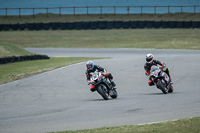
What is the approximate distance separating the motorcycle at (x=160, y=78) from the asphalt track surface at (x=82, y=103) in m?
0.28

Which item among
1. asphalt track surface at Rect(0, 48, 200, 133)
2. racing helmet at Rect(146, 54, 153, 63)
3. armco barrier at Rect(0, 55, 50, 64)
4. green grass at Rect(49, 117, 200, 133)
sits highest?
racing helmet at Rect(146, 54, 153, 63)

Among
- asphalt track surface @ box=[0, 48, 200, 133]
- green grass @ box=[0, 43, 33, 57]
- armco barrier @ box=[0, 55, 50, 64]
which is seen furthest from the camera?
green grass @ box=[0, 43, 33, 57]

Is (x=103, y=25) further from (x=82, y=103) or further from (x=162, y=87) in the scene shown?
(x=82, y=103)

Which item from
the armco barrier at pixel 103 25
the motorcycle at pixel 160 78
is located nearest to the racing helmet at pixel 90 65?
the motorcycle at pixel 160 78

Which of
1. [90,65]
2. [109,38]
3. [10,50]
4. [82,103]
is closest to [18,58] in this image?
[10,50]

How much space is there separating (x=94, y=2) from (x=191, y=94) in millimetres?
66872

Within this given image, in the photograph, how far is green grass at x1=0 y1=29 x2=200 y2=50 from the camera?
126 ft

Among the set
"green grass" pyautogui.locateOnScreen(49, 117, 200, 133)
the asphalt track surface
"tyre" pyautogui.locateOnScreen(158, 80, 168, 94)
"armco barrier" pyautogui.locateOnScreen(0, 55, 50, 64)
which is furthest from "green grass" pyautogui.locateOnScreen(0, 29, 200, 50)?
"green grass" pyautogui.locateOnScreen(49, 117, 200, 133)

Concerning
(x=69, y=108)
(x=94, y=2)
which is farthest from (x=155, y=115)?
(x=94, y=2)

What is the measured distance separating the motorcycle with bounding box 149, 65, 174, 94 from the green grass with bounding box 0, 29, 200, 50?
23296 millimetres

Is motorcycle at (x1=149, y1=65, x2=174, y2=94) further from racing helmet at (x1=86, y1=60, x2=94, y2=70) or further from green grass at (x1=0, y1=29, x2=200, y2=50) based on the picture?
green grass at (x1=0, y1=29, x2=200, y2=50)

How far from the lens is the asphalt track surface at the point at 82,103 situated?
8047 mm

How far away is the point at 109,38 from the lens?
144ft

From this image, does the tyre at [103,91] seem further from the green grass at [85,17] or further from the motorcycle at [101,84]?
the green grass at [85,17]
